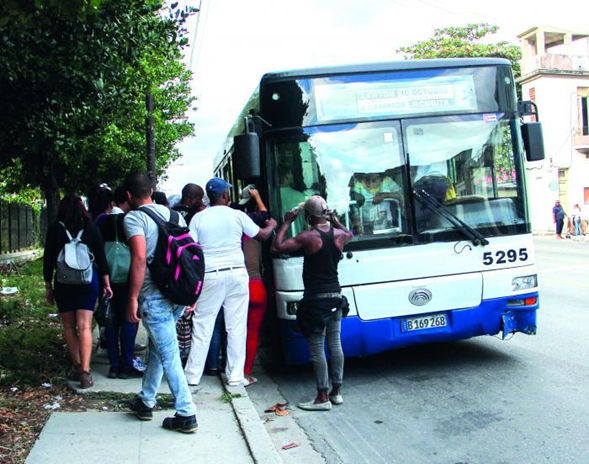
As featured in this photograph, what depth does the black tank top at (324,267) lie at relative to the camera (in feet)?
18.7

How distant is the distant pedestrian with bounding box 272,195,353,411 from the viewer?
18.7 feet

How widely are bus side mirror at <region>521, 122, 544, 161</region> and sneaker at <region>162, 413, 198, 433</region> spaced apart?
4315mm

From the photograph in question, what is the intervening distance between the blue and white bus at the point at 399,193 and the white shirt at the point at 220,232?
14.8 inches

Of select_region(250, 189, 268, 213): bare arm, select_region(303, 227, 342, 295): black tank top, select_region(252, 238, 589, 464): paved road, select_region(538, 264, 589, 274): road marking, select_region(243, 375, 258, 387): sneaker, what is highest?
select_region(250, 189, 268, 213): bare arm

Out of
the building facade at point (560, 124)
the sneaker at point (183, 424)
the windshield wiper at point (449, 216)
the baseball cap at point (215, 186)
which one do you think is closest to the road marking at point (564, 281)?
the windshield wiper at point (449, 216)

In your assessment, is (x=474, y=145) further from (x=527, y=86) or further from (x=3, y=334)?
(x=527, y=86)

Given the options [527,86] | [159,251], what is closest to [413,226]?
[159,251]

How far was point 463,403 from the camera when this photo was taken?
5.79 meters

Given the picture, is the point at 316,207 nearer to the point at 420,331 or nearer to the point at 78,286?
the point at 420,331

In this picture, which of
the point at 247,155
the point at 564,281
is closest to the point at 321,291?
the point at 247,155

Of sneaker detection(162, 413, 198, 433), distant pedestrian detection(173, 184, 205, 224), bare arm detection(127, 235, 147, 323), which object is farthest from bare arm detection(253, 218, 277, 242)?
sneaker detection(162, 413, 198, 433)

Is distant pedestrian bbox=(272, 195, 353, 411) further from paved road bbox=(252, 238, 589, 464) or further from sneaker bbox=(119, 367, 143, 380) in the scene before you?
sneaker bbox=(119, 367, 143, 380)

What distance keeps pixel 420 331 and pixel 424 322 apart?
96 millimetres

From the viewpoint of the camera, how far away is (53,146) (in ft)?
37.3
